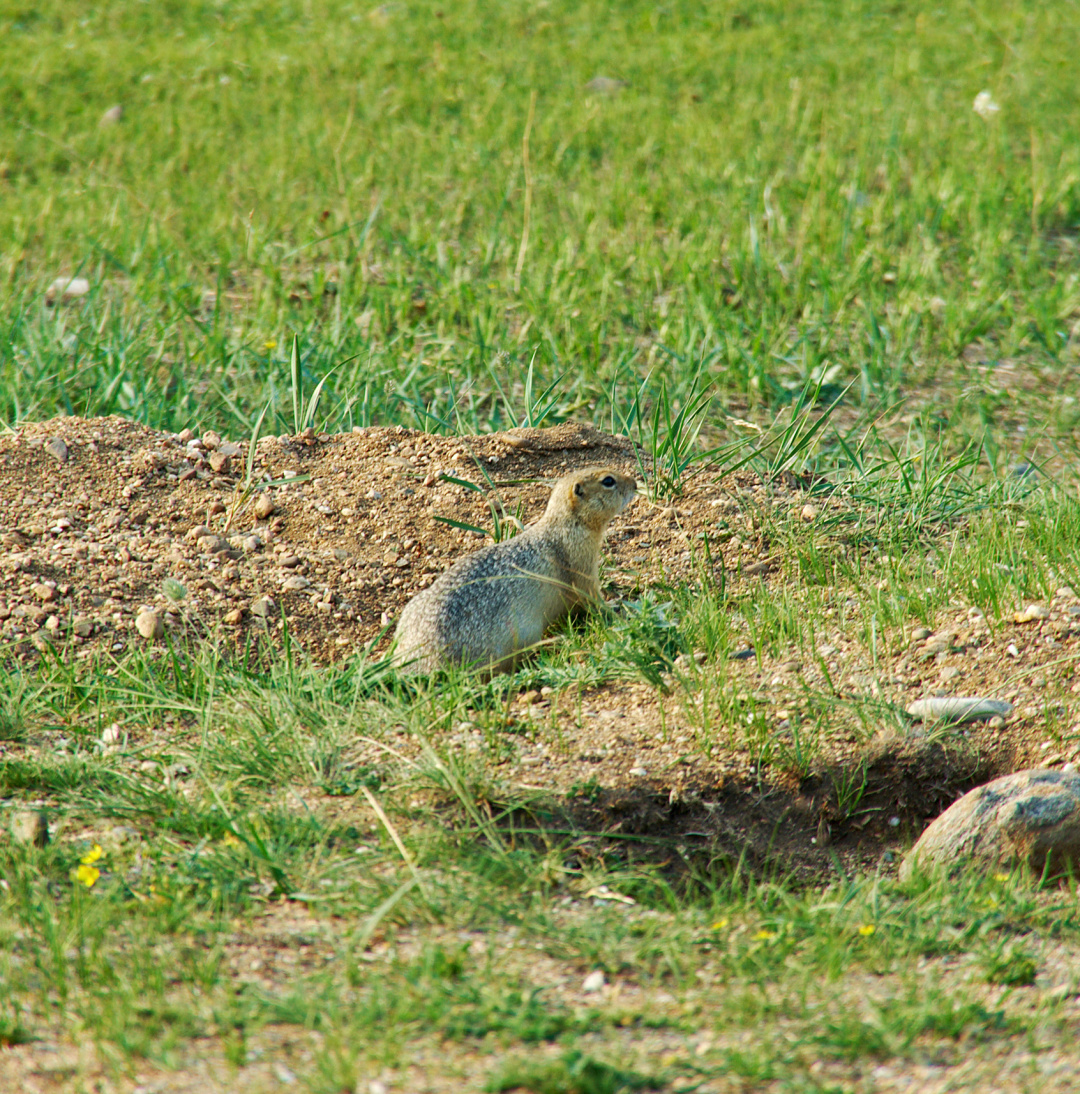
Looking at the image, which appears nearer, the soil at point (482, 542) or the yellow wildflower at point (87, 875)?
the yellow wildflower at point (87, 875)

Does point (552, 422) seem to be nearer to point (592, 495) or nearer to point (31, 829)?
point (592, 495)

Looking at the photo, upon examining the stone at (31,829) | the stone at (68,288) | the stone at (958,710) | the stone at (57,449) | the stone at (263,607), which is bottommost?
the stone at (31,829)

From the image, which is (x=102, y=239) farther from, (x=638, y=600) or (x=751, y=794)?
(x=751, y=794)

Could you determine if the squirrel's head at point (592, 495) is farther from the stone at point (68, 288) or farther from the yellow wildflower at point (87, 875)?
the stone at point (68, 288)

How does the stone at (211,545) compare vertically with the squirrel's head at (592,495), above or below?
below

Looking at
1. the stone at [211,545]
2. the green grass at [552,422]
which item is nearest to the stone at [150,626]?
the green grass at [552,422]

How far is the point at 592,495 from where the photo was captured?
4316 millimetres

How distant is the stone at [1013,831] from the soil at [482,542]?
299mm

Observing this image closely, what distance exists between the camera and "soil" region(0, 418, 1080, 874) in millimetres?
3535

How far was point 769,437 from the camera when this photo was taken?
529 centimetres

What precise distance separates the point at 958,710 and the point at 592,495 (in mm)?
1417

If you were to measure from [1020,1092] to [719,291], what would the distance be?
5.02 metres

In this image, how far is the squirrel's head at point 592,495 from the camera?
431cm

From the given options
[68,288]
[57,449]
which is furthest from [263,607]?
[68,288]
